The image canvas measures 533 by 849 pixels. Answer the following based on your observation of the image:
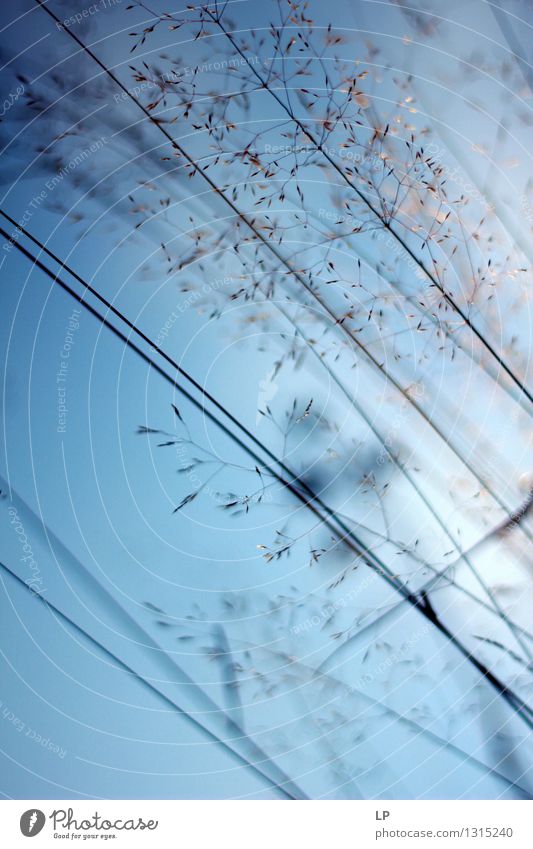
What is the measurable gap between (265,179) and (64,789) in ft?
2.12

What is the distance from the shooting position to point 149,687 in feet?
2.47

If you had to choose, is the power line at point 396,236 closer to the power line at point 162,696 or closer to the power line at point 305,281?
the power line at point 305,281

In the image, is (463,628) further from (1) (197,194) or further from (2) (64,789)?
(1) (197,194)

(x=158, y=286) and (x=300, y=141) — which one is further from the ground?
(x=300, y=141)

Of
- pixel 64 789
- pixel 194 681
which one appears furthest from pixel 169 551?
pixel 64 789

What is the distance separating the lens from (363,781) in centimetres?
77

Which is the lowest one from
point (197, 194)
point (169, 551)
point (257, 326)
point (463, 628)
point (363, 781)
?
point (363, 781)
